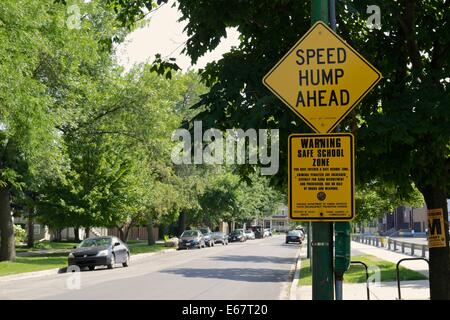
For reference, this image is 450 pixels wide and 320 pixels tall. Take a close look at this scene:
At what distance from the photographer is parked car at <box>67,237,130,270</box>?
24.0 meters

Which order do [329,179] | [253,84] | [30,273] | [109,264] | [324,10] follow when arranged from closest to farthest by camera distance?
[329,179], [324,10], [253,84], [30,273], [109,264]

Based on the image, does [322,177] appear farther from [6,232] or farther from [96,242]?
[6,232]

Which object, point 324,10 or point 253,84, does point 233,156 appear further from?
point 324,10

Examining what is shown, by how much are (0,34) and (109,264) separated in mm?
10441

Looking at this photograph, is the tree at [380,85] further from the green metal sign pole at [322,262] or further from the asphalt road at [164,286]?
the asphalt road at [164,286]

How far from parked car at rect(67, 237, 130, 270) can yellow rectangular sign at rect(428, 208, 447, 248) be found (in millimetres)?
16904

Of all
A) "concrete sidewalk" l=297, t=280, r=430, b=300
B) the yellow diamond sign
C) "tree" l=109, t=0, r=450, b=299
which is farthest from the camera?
"concrete sidewalk" l=297, t=280, r=430, b=300

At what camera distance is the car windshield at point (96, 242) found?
24.9 metres

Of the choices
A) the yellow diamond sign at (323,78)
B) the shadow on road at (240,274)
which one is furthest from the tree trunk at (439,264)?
the shadow on road at (240,274)

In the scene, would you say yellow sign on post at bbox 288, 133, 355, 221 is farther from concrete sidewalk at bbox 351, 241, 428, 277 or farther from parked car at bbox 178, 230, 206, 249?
parked car at bbox 178, 230, 206, 249

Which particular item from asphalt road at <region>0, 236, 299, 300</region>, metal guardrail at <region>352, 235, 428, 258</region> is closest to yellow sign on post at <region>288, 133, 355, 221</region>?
asphalt road at <region>0, 236, 299, 300</region>

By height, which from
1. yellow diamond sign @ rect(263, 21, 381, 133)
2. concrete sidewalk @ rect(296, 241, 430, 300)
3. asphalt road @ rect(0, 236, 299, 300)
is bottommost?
asphalt road @ rect(0, 236, 299, 300)
